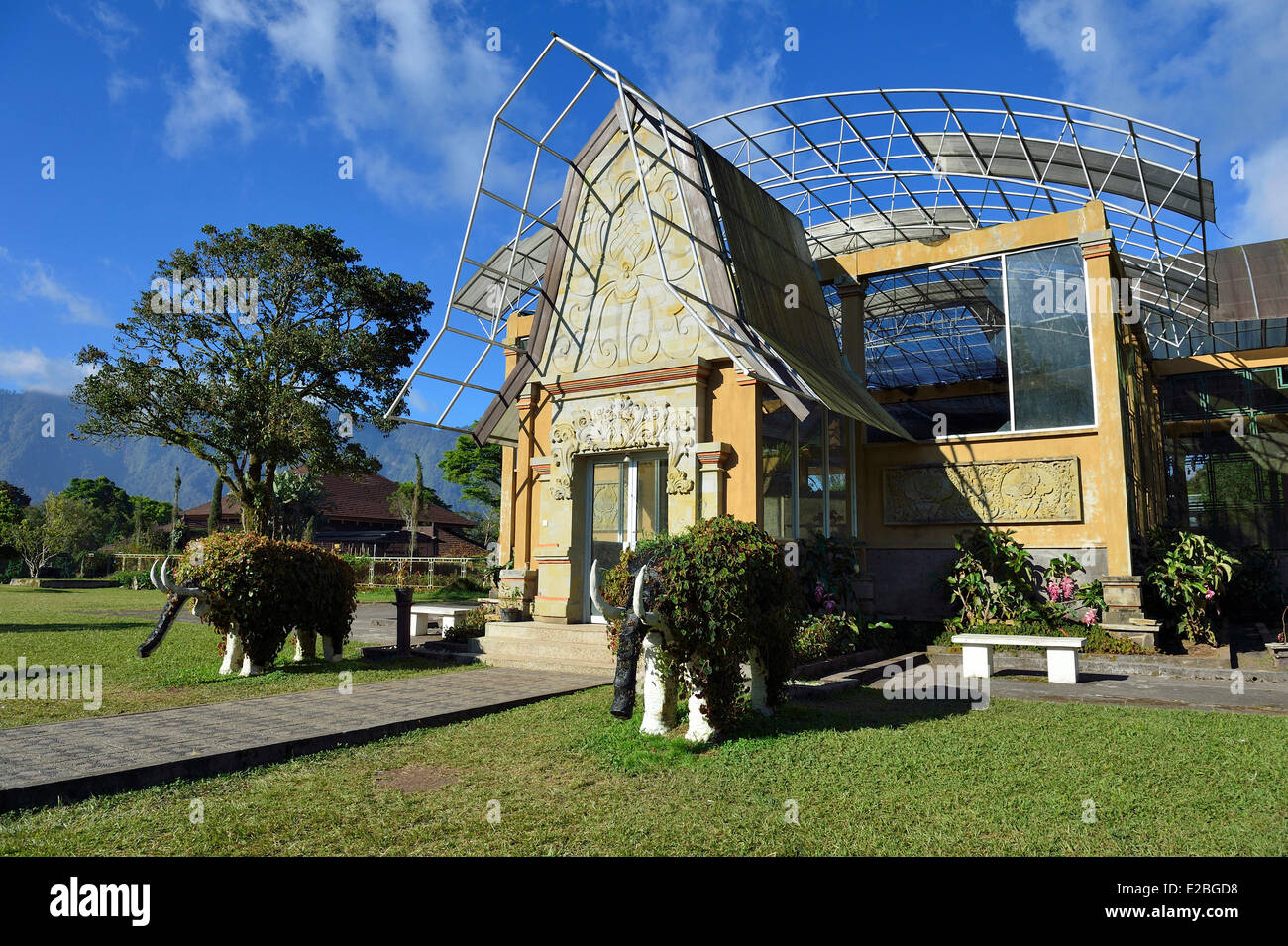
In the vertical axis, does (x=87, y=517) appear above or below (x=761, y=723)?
above

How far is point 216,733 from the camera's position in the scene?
640 cm

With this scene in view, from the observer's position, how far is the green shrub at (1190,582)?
11.7m

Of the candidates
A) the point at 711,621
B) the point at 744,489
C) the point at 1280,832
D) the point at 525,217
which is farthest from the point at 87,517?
the point at 1280,832

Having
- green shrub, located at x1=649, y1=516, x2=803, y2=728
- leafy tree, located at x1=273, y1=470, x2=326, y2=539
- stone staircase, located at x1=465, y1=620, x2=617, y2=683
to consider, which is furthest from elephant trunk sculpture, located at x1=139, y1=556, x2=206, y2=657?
leafy tree, located at x1=273, y1=470, x2=326, y2=539

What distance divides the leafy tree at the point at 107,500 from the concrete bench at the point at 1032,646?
72615 millimetres

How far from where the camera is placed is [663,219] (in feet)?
40.7

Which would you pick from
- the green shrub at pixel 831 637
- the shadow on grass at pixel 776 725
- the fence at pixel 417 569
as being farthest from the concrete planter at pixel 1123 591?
the fence at pixel 417 569

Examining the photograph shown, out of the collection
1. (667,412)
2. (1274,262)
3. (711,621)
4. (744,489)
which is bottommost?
(711,621)

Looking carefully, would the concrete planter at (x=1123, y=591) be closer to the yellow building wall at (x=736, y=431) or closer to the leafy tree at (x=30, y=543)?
the yellow building wall at (x=736, y=431)

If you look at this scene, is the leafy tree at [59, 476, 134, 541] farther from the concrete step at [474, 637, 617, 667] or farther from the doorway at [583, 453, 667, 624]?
the doorway at [583, 453, 667, 624]

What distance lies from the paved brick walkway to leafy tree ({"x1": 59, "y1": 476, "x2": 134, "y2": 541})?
228ft

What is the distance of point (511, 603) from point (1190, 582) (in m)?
10.5

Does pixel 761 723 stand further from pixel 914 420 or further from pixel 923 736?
pixel 914 420
